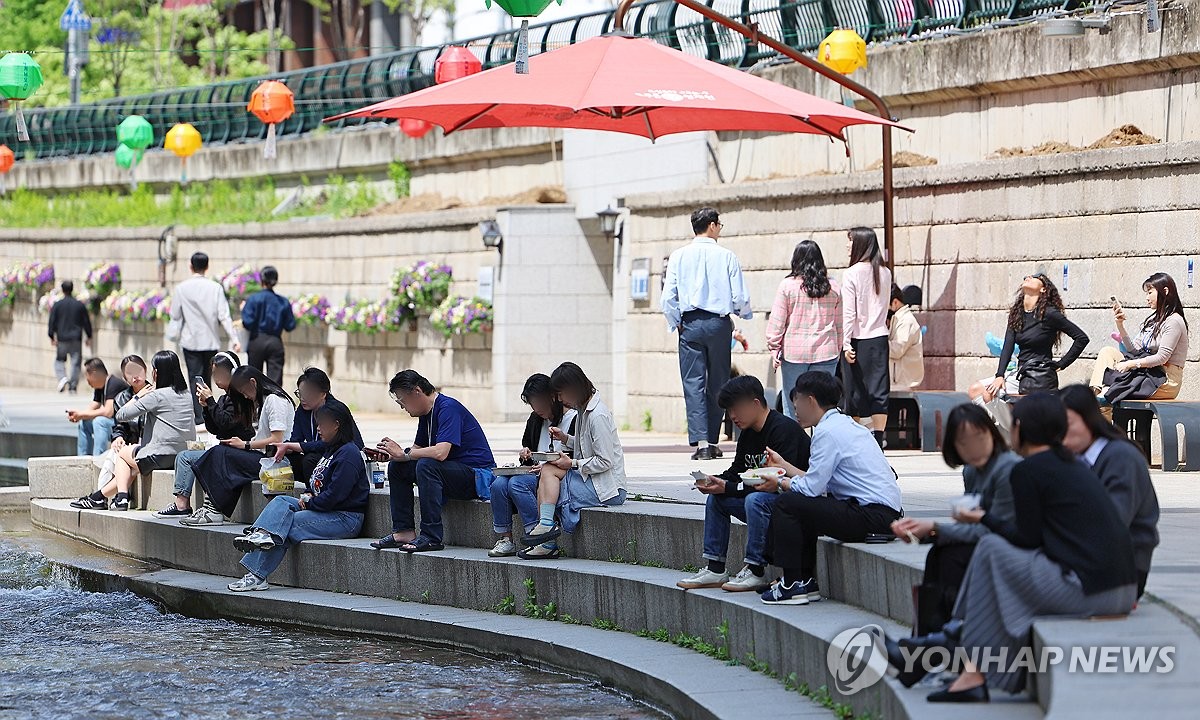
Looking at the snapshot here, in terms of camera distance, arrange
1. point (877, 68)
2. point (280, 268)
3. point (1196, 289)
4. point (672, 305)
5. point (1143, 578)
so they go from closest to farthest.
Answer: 1. point (1143, 578)
2. point (1196, 289)
3. point (672, 305)
4. point (877, 68)
5. point (280, 268)

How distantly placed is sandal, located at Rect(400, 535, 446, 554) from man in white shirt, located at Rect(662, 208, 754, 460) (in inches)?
109

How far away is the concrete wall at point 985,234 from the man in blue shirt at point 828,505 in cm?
482

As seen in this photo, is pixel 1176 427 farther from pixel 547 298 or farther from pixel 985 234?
pixel 547 298

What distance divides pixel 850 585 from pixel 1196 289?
17.3 feet

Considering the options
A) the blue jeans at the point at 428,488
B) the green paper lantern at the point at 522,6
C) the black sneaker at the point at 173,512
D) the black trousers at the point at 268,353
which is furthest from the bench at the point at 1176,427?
the black trousers at the point at 268,353

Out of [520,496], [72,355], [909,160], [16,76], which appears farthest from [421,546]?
[72,355]

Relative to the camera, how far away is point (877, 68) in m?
15.9

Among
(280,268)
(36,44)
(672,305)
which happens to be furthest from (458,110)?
(36,44)

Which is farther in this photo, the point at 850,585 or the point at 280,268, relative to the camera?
the point at 280,268

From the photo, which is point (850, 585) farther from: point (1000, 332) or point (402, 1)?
point (402, 1)

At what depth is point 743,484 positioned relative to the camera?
8.62 m

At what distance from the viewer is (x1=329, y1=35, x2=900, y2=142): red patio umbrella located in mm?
11008

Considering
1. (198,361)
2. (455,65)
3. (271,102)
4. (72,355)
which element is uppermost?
(455,65)

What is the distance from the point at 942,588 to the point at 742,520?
2.21 meters
